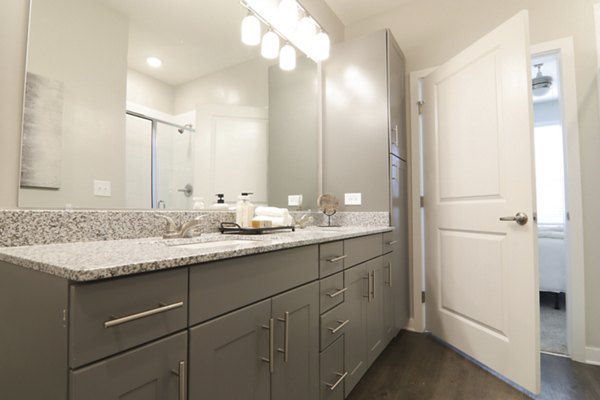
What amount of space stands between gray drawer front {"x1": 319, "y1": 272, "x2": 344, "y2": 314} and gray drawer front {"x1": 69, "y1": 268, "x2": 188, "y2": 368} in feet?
2.24

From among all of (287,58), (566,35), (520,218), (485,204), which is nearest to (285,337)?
(520,218)

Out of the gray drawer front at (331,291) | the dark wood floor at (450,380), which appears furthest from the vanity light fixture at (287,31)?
the dark wood floor at (450,380)

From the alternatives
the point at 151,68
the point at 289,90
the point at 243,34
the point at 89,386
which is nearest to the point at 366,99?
Answer: the point at 289,90

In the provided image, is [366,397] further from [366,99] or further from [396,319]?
[366,99]

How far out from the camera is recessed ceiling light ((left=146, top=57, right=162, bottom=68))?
1252 mm

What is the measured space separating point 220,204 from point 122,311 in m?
1.00

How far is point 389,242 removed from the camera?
2.07 m

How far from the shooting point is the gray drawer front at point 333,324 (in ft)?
4.14

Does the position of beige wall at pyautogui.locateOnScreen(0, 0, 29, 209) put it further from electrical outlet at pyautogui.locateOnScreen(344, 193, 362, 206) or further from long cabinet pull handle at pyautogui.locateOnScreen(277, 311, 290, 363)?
electrical outlet at pyautogui.locateOnScreen(344, 193, 362, 206)

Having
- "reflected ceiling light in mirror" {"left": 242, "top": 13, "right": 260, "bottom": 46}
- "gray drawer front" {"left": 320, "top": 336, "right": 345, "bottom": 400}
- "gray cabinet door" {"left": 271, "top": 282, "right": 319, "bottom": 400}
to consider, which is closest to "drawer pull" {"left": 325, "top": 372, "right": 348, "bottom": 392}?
"gray drawer front" {"left": 320, "top": 336, "right": 345, "bottom": 400}

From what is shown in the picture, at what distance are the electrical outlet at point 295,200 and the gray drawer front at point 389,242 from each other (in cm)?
66

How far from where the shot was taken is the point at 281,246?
996 mm

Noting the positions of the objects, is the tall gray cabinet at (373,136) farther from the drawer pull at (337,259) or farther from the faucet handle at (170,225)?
the faucet handle at (170,225)

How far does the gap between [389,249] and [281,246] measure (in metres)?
1.28
